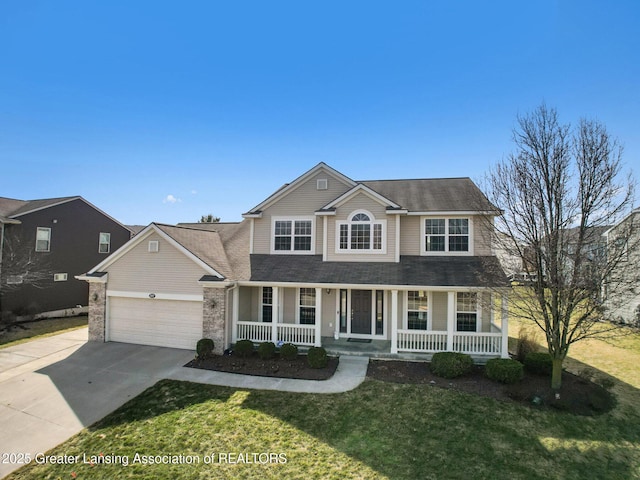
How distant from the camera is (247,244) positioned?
52.9ft

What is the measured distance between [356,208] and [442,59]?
7373 millimetres

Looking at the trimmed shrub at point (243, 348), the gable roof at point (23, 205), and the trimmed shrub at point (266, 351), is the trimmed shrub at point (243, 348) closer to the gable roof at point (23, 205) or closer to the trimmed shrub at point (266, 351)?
the trimmed shrub at point (266, 351)

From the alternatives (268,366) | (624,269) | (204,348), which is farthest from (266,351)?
(624,269)

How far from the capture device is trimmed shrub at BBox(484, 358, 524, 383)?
9.55 meters

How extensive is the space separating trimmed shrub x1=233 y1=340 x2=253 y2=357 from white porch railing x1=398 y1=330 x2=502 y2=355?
5791 mm

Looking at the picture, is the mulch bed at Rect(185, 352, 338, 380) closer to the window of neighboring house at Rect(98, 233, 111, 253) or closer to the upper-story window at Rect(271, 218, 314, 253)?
the upper-story window at Rect(271, 218, 314, 253)

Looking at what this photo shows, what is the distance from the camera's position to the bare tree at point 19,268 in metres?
17.3

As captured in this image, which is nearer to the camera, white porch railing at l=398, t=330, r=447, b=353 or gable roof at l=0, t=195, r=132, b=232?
white porch railing at l=398, t=330, r=447, b=353

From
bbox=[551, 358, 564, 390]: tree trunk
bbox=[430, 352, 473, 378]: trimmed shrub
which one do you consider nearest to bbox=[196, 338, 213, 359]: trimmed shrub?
bbox=[430, 352, 473, 378]: trimmed shrub

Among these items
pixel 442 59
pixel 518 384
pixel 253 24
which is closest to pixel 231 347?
pixel 518 384

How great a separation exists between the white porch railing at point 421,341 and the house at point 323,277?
0.04m

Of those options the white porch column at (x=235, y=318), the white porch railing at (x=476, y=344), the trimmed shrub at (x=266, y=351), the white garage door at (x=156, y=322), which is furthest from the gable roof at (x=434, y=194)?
the white garage door at (x=156, y=322)

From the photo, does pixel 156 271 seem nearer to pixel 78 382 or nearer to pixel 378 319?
pixel 78 382

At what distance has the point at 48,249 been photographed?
65.1 ft
